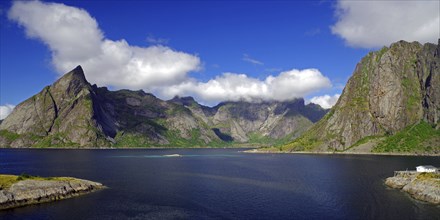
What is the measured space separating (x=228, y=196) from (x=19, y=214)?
6624 centimetres

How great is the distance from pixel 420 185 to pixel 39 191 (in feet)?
446

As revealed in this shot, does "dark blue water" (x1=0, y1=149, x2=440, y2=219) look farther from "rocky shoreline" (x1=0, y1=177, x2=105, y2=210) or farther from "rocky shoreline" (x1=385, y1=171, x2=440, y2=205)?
"rocky shoreline" (x1=0, y1=177, x2=105, y2=210)

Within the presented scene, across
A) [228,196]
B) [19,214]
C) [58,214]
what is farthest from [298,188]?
[19,214]

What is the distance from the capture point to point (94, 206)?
116 meters

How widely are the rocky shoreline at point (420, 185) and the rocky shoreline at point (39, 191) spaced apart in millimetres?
119960

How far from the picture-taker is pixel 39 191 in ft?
407

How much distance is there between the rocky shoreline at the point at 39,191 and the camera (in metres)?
115

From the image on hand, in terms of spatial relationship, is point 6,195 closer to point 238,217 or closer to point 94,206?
point 94,206

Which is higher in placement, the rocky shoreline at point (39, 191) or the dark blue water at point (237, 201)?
the rocky shoreline at point (39, 191)

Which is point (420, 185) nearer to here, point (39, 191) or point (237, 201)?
point (237, 201)

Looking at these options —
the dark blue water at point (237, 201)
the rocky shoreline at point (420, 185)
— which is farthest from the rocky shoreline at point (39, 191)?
the rocky shoreline at point (420, 185)

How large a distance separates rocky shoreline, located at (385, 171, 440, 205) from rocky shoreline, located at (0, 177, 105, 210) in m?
120

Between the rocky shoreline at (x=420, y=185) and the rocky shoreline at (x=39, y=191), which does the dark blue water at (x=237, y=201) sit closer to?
the rocky shoreline at (x=420, y=185)

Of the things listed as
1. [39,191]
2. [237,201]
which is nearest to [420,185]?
[237,201]
